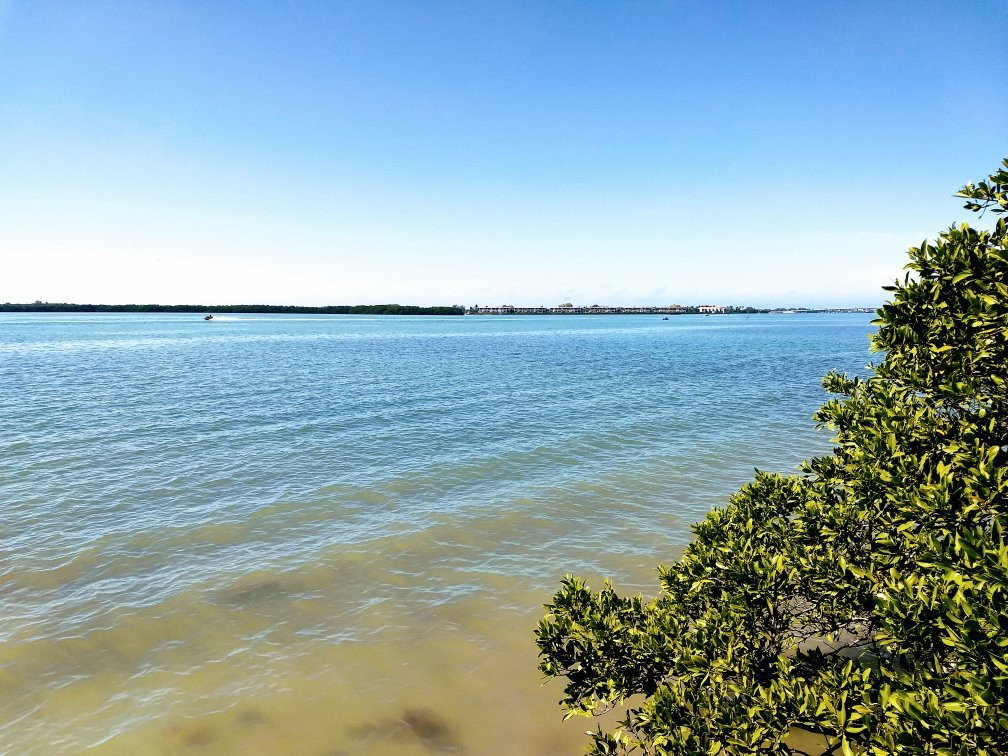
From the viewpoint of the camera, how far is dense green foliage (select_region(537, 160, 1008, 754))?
390 cm

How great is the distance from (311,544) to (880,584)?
1273cm

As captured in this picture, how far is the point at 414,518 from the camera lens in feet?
52.8

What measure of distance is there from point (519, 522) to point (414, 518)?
3.04m

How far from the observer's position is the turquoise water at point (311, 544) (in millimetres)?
8797

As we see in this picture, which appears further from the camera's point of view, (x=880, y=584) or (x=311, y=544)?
(x=311, y=544)

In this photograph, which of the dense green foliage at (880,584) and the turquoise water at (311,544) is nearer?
the dense green foliage at (880,584)

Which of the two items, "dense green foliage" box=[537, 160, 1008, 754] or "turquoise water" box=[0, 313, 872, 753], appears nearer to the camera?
"dense green foliage" box=[537, 160, 1008, 754]

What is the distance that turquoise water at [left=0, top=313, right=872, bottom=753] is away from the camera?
8797 mm

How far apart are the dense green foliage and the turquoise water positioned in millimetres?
3521

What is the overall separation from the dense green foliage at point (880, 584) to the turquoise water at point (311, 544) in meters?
3.52

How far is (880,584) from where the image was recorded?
203 inches

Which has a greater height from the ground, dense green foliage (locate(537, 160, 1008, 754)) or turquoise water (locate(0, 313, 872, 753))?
dense green foliage (locate(537, 160, 1008, 754))

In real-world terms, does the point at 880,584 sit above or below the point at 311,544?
above

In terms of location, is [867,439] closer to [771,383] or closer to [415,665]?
[415,665]
